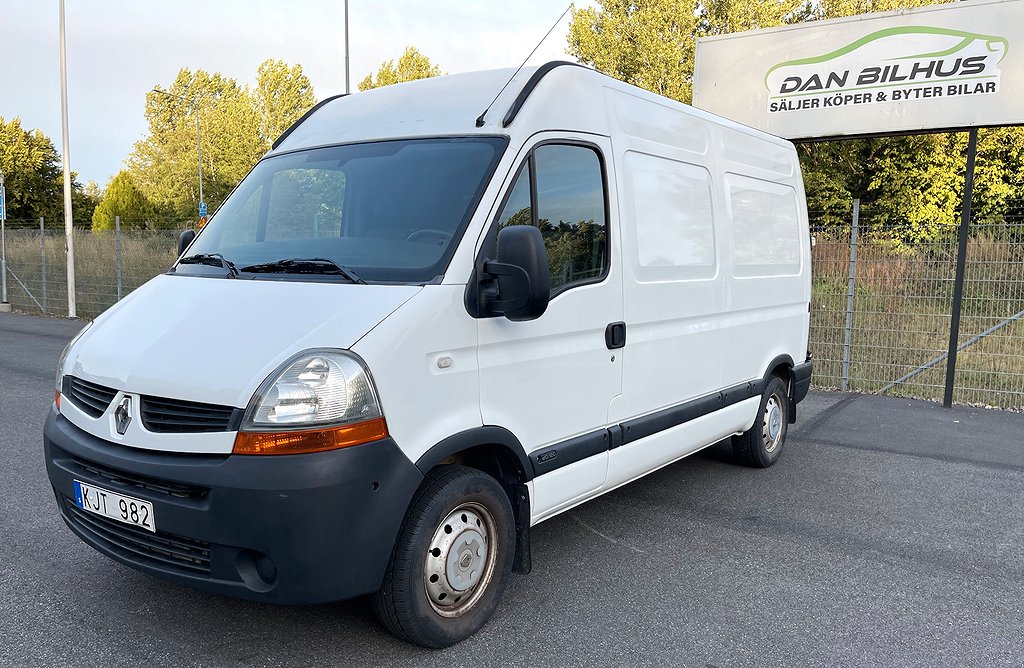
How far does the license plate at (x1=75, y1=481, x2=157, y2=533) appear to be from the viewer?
9.86 ft

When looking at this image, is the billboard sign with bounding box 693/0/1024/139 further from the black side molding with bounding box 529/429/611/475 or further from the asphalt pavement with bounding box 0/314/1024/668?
the black side molding with bounding box 529/429/611/475

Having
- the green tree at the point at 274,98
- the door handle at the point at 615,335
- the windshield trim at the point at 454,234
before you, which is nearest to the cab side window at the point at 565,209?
the windshield trim at the point at 454,234

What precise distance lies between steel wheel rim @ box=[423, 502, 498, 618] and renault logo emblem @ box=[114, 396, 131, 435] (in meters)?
1.23

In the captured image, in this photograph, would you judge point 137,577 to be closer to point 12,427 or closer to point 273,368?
point 273,368

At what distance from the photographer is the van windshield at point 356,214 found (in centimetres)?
340

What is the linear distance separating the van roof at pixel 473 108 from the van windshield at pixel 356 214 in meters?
0.09

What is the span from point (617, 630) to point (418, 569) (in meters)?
0.97

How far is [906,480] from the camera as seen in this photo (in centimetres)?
604

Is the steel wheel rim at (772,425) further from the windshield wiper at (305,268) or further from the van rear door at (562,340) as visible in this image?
the windshield wiper at (305,268)

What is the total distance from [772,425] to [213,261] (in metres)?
4.29

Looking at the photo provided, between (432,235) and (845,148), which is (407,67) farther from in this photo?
(432,235)

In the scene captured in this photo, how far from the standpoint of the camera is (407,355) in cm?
303

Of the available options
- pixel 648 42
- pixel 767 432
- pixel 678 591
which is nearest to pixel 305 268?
pixel 678 591

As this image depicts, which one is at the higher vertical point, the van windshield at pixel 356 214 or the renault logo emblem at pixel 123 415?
the van windshield at pixel 356 214
